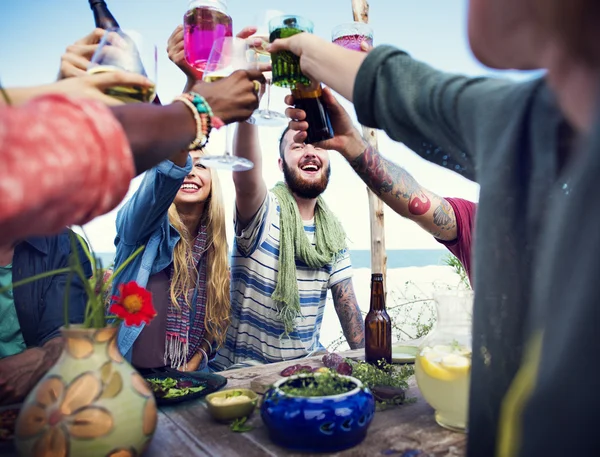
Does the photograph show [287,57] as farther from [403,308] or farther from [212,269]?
[403,308]

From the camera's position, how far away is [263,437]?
109 centimetres

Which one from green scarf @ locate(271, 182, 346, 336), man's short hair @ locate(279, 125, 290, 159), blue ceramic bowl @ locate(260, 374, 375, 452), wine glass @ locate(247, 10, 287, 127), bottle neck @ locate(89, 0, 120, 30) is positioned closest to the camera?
blue ceramic bowl @ locate(260, 374, 375, 452)

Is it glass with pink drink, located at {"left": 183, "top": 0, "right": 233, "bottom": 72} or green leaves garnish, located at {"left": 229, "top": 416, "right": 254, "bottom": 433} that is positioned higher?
glass with pink drink, located at {"left": 183, "top": 0, "right": 233, "bottom": 72}

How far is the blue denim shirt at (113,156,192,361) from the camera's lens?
2.35m

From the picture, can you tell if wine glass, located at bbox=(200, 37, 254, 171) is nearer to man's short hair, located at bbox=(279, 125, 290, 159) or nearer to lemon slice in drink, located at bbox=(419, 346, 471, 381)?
lemon slice in drink, located at bbox=(419, 346, 471, 381)

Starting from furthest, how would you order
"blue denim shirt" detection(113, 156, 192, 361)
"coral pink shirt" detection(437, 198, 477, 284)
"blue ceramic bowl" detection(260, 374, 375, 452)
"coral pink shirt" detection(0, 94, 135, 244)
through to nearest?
"coral pink shirt" detection(437, 198, 477, 284) → "blue denim shirt" detection(113, 156, 192, 361) → "blue ceramic bowl" detection(260, 374, 375, 452) → "coral pink shirt" detection(0, 94, 135, 244)

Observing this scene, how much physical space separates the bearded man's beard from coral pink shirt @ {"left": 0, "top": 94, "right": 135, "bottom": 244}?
106 inches

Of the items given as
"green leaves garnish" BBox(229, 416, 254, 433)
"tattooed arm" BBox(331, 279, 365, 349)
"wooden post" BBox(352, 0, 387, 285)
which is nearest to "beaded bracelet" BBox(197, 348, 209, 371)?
"tattooed arm" BBox(331, 279, 365, 349)

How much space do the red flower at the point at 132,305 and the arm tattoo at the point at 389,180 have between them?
115cm

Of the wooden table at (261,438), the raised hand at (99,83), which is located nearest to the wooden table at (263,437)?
the wooden table at (261,438)

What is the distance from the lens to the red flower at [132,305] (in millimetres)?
1074

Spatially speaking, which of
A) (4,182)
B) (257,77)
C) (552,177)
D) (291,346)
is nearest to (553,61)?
(552,177)

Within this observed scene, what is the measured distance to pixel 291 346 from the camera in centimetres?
293

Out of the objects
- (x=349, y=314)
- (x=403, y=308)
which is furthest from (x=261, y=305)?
(x=403, y=308)
